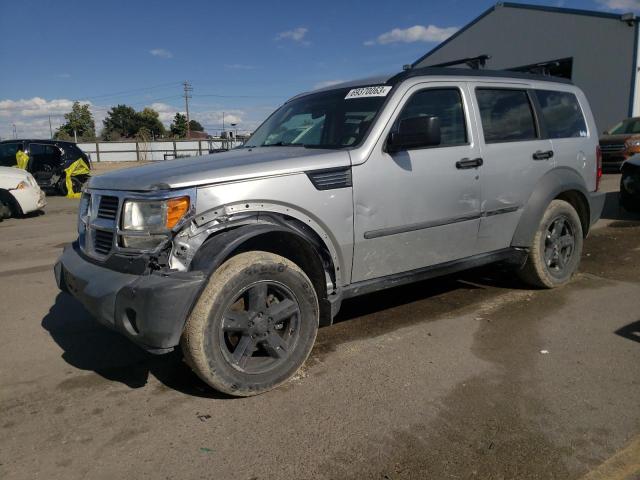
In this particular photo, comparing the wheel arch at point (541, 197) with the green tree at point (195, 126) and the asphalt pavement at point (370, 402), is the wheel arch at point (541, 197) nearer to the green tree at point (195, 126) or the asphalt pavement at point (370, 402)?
the asphalt pavement at point (370, 402)

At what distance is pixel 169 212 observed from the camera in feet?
9.46

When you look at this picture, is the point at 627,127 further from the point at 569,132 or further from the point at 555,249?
the point at 555,249

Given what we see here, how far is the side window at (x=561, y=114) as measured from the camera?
15.9 feet

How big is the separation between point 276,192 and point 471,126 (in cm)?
189

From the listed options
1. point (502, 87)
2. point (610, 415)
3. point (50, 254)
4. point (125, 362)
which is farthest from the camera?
point (50, 254)

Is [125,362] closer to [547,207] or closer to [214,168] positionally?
[214,168]

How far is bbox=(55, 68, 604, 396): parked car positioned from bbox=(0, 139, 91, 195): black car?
41.7 feet

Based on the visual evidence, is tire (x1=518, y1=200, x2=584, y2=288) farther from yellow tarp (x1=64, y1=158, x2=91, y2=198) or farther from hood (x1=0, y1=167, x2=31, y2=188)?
yellow tarp (x1=64, y1=158, x2=91, y2=198)

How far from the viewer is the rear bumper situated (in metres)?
2.70

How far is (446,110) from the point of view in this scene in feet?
13.5

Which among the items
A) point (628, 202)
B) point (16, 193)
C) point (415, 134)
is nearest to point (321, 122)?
point (415, 134)

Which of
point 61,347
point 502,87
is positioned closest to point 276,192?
point 61,347

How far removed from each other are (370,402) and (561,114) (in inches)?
140

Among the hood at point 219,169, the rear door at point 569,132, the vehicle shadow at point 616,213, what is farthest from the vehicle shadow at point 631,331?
the vehicle shadow at point 616,213
